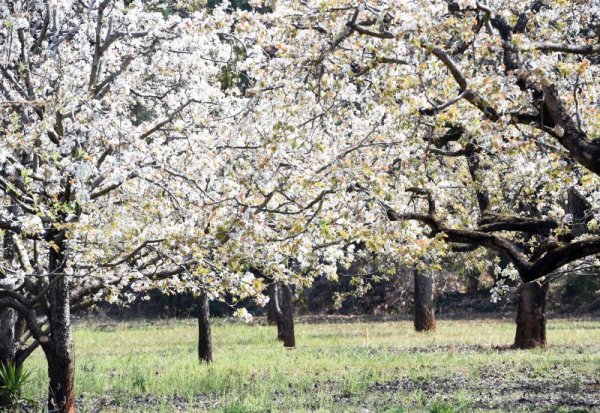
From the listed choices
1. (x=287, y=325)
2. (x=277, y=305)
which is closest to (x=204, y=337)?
(x=287, y=325)

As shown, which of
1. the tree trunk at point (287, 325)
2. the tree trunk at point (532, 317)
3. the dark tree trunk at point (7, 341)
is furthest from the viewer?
the tree trunk at point (287, 325)

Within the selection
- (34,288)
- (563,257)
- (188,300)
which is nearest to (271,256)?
(34,288)

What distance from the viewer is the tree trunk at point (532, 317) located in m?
22.1

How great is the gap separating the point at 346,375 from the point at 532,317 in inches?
285

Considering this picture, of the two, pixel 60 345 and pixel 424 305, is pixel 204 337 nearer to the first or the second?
pixel 60 345

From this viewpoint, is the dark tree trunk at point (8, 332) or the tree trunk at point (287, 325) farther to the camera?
the tree trunk at point (287, 325)

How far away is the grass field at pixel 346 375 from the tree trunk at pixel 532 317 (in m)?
0.68

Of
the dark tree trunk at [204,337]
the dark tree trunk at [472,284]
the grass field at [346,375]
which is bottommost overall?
the grass field at [346,375]

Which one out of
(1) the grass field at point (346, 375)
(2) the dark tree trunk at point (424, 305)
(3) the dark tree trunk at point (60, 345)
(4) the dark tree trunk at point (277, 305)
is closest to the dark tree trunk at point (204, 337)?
(1) the grass field at point (346, 375)

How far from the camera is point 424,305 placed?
31188 millimetres

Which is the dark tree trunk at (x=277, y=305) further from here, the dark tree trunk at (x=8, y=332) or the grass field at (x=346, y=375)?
the dark tree trunk at (x=8, y=332)

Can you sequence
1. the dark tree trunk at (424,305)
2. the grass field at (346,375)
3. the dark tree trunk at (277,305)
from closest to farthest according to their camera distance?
1. the grass field at (346,375)
2. the dark tree trunk at (277,305)
3. the dark tree trunk at (424,305)

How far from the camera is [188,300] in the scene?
4562cm

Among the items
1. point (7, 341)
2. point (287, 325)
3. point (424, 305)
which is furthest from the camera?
point (424, 305)
